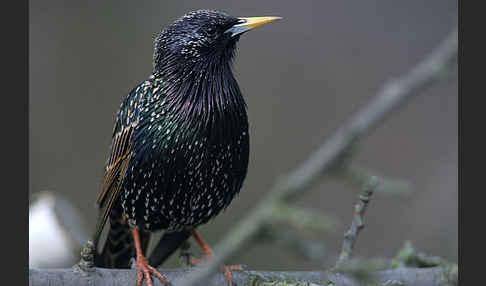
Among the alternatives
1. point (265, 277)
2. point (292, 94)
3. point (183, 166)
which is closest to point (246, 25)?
point (183, 166)

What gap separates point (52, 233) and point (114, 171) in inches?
29.0

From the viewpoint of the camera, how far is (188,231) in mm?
3875

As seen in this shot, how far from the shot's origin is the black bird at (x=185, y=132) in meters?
3.14

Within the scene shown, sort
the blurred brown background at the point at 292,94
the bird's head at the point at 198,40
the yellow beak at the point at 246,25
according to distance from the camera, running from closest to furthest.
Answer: the yellow beak at the point at 246,25
the bird's head at the point at 198,40
the blurred brown background at the point at 292,94

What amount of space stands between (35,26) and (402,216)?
3.44 metres

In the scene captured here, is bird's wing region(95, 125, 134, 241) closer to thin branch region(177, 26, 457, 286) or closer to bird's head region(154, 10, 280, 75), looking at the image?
bird's head region(154, 10, 280, 75)

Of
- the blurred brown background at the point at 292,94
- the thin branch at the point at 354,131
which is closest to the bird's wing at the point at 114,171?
the blurred brown background at the point at 292,94

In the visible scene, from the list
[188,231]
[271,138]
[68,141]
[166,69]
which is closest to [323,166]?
[166,69]

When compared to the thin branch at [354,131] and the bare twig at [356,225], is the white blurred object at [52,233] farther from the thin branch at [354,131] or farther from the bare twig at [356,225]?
the thin branch at [354,131]

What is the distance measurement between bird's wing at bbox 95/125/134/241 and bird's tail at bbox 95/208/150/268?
34cm

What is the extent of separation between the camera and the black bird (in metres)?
3.14

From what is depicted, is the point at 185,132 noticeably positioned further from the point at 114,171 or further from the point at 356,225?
the point at 356,225

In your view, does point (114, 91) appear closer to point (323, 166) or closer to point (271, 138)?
point (271, 138)

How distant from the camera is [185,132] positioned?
10.3 feet
